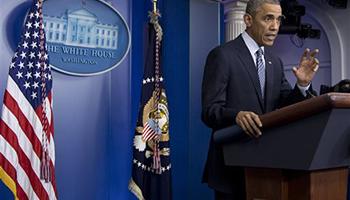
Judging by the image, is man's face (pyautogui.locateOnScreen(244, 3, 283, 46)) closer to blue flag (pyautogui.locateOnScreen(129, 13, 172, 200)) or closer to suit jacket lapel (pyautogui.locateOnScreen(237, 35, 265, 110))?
suit jacket lapel (pyautogui.locateOnScreen(237, 35, 265, 110))

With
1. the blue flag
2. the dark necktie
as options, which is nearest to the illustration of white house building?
the blue flag

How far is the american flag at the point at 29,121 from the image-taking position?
6.69ft

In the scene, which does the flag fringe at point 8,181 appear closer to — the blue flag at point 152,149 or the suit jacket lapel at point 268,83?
the blue flag at point 152,149

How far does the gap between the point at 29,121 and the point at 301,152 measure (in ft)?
4.51

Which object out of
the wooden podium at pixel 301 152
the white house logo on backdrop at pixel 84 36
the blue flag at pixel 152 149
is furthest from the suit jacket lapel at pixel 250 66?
the white house logo on backdrop at pixel 84 36

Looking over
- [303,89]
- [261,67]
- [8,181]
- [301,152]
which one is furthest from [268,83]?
[8,181]

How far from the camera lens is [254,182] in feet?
4.33

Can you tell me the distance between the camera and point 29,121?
2098 millimetres

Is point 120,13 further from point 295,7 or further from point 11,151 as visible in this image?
point 295,7

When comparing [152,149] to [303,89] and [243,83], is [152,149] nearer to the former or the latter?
[243,83]

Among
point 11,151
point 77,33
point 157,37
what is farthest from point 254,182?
point 77,33

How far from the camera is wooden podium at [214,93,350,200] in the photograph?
111 cm

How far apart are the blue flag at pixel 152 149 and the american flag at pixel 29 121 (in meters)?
0.50

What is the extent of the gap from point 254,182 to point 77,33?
62.4 inches
